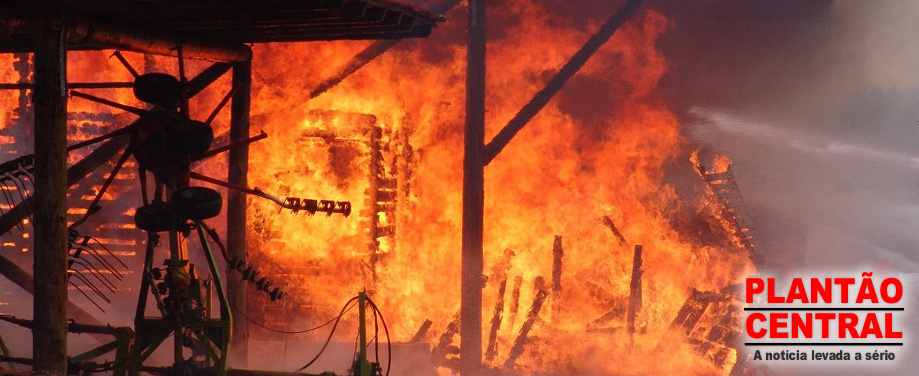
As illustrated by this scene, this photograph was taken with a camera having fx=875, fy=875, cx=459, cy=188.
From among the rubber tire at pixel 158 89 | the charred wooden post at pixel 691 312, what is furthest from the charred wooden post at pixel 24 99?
the charred wooden post at pixel 691 312

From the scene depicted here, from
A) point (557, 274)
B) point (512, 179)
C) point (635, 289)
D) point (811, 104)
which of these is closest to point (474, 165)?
point (512, 179)

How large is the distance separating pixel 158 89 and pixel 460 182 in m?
7.96

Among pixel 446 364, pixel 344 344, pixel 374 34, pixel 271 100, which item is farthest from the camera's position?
pixel 271 100

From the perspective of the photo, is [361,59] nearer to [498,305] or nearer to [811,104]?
[498,305]

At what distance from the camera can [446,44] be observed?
15430 millimetres

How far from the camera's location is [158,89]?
799cm

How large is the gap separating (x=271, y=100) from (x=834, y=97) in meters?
11.0

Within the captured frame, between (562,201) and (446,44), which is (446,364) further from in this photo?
(446,44)

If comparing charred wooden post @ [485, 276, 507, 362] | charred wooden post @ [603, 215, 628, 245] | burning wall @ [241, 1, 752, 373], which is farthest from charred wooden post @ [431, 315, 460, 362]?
charred wooden post @ [603, 215, 628, 245]

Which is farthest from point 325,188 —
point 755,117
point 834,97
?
point 834,97

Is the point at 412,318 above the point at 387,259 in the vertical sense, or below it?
below

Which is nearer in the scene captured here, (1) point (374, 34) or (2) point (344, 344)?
(1) point (374, 34)

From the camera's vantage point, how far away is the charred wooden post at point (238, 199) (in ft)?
33.0

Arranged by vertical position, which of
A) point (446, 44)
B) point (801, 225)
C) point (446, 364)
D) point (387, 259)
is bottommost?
point (446, 364)
